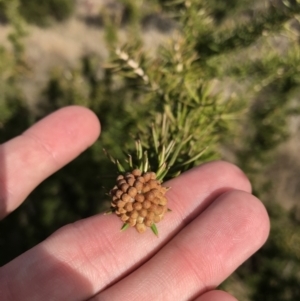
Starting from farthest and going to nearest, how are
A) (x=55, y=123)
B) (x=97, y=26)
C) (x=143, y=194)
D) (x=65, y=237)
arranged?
(x=97, y=26) → (x=55, y=123) → (x=65, y=237) → (x=143, y=194)

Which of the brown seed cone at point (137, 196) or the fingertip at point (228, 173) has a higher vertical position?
the brown seed cone at point (137, 196)

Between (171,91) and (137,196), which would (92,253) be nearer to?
(137,196)

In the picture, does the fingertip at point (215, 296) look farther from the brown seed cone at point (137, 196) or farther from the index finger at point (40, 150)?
the index finger at point (40, 150)

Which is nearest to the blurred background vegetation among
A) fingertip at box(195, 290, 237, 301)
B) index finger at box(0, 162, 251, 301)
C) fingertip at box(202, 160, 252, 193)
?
fingertip at box(202, 160, 252, 193)

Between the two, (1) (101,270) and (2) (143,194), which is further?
(1) (101,270)

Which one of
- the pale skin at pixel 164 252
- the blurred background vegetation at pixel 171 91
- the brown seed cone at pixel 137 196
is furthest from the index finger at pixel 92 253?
the brown seed cone at pixel 137 196

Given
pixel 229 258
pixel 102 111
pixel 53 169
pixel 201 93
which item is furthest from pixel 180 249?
pixel 102 111

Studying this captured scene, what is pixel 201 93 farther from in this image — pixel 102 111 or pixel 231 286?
pixel 231 286
